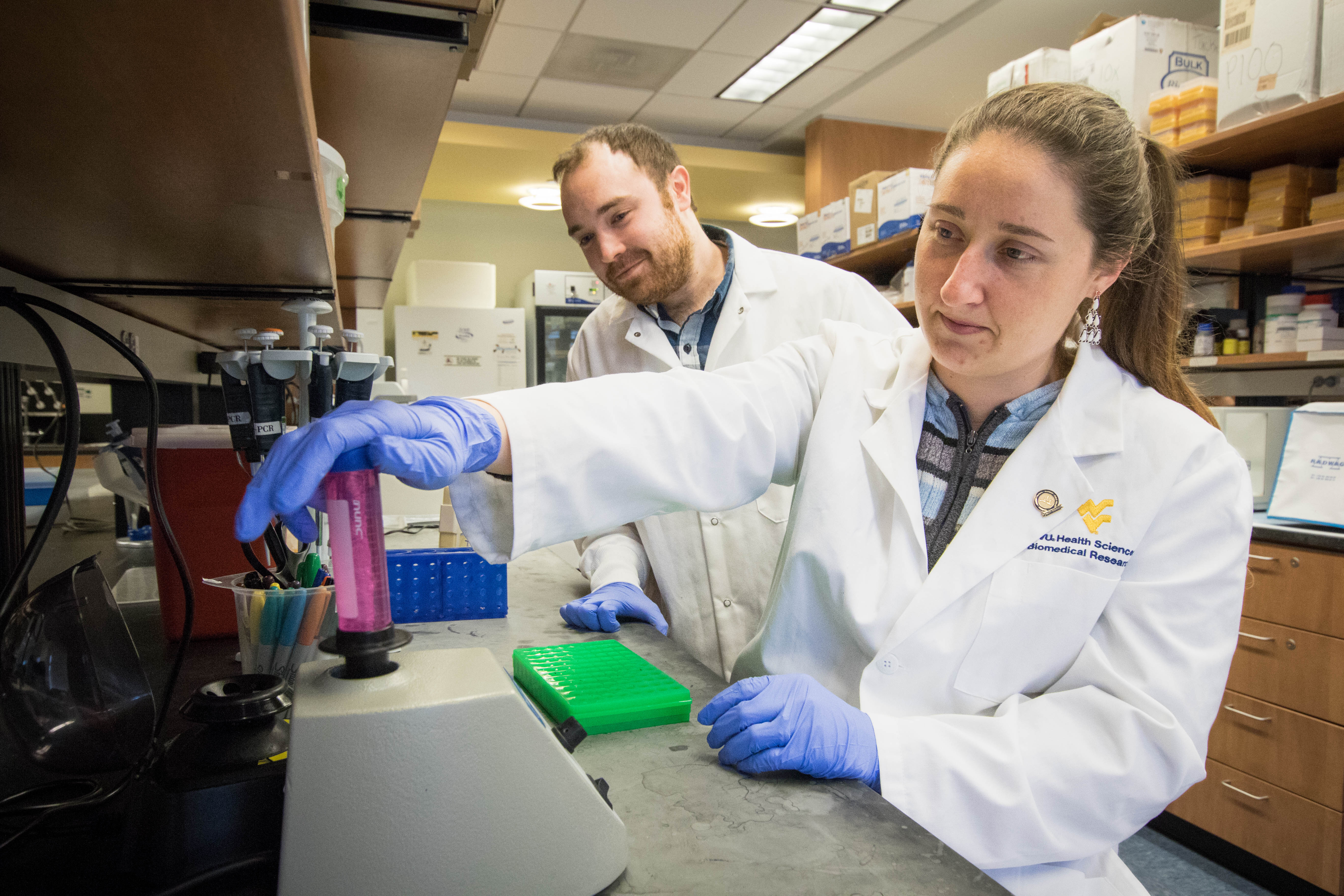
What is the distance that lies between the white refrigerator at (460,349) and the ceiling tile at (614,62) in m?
1.50

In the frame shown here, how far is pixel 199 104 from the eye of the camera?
52 centimetres

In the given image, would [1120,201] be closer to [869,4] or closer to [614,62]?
[869,4]

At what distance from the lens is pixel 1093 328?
110 cm

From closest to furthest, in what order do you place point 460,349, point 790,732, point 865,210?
point 790,732 < point 865,210 < point 460,349

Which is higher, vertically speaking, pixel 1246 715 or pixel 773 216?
pixel 773 216

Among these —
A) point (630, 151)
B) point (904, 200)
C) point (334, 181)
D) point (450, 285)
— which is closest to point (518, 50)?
point (450, 285)

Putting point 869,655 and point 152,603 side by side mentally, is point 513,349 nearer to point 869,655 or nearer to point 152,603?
point 152,603

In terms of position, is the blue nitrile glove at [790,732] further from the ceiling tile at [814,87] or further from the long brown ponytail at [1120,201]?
the ceiling tile at [814,87]

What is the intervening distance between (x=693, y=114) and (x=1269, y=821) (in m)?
4.47

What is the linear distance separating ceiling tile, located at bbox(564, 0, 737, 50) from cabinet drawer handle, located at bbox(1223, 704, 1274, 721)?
3246mm

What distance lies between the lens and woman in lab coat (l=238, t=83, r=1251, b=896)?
824 mm

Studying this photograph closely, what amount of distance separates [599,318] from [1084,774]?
4.76 feet

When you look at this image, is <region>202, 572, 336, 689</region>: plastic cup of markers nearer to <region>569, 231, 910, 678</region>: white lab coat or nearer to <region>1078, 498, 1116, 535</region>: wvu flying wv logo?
<region>569, 231, 910, 678</region>: white lab coat

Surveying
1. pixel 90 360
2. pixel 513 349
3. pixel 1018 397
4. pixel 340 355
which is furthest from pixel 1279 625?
pixel 513 349
